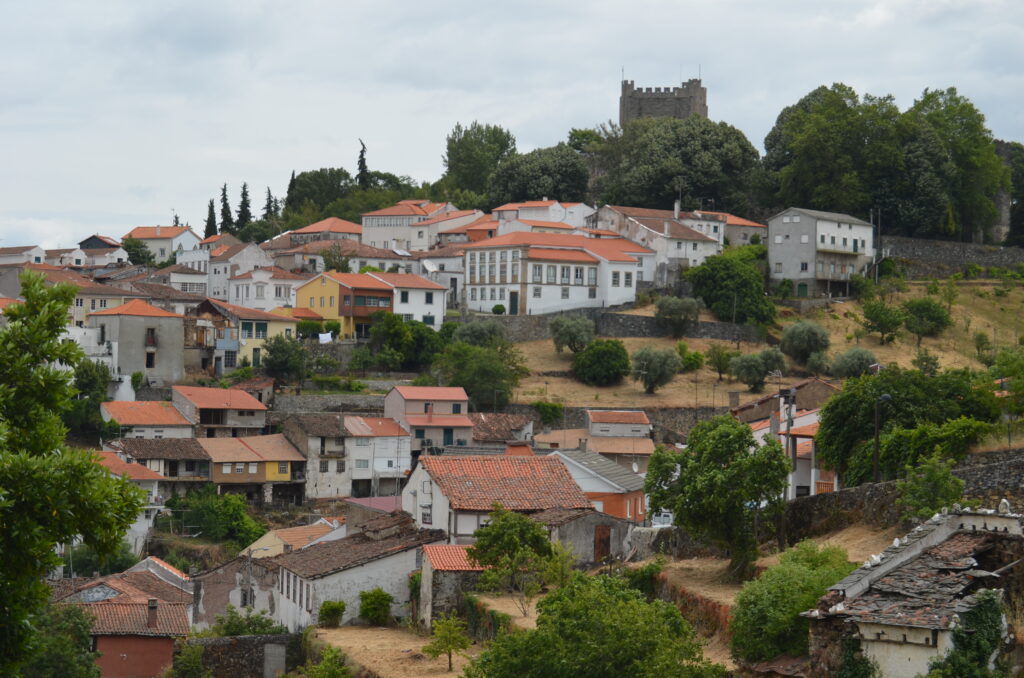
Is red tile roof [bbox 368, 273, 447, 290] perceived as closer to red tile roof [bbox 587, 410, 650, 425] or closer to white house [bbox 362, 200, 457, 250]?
white house [bbox 362, 200, 457, 250]

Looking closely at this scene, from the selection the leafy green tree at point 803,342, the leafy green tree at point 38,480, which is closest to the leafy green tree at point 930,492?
the leafy green tree at point 38,480

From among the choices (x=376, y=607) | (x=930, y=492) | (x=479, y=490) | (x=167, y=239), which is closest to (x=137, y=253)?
(x=167, y=239)

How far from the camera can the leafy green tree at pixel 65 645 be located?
96.3 feet

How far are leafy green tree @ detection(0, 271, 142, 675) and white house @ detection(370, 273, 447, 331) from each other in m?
59.7

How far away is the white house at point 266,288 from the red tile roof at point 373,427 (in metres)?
19.3

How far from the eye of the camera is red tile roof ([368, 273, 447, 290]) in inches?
2972

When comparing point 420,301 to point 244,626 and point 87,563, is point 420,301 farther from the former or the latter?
point 244,626

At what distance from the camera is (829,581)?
2098 centimetres

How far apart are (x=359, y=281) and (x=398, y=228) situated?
1895cm

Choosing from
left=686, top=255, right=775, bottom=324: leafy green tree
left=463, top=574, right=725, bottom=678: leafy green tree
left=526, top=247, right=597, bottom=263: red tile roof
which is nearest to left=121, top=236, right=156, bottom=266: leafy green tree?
left=526, top=247, right=597, bottom=263: red tile roof

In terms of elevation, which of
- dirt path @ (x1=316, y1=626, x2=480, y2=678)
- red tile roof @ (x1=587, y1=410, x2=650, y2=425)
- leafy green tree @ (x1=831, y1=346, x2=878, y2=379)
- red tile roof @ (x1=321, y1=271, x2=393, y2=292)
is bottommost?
dirt path @ (x1=316, y1=626, x2=480, y2=678)

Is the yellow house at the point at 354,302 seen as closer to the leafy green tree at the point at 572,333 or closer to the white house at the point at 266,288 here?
the white house at the point at 266,288

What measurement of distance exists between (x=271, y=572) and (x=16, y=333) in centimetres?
2372

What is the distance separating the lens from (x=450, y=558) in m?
31.9
